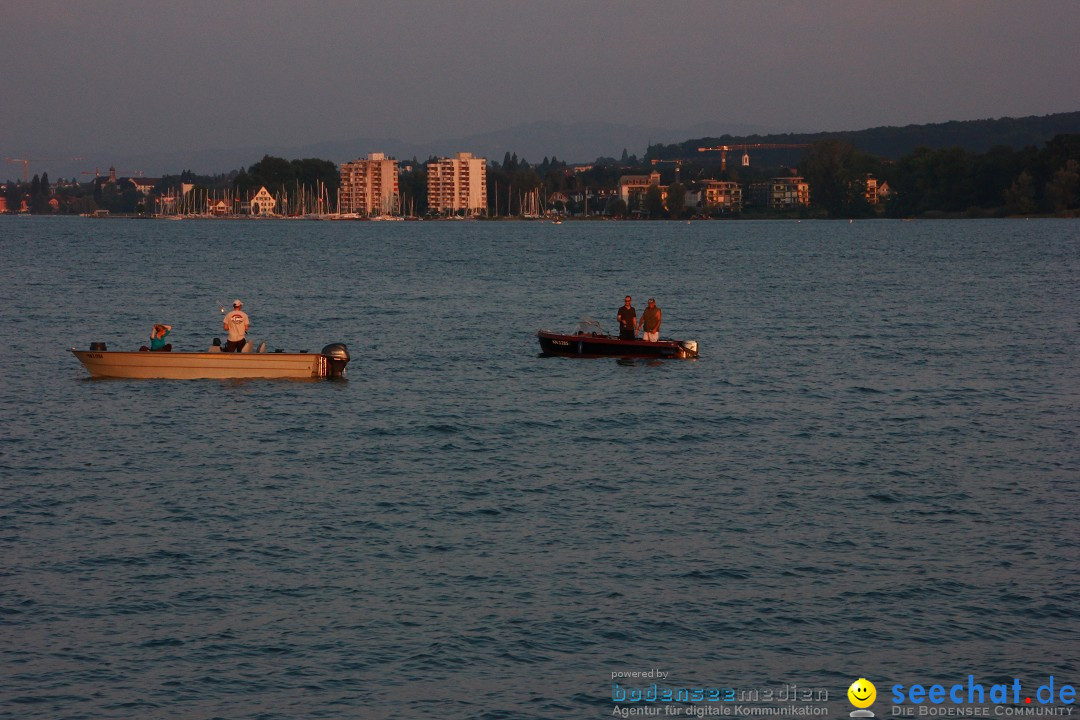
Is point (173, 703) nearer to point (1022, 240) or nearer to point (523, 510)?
point (523, 510)

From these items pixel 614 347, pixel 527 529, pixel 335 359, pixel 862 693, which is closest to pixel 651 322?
pixel 614 347

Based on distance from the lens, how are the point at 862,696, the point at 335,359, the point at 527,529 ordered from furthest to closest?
1. the point at 335,359
2. the point at 527,529
3. the point at 862,696

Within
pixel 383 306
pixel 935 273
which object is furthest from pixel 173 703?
pixel 935 273

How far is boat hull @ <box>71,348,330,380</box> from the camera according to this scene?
1598 inches

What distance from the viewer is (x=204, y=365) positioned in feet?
133

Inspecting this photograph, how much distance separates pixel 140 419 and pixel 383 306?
3988 centimetres

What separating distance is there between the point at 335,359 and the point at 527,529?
19.0m

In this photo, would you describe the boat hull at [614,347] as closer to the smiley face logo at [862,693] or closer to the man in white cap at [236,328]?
the man in white cap at [236,328]

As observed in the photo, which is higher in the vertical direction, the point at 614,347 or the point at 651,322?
the point at 651,322

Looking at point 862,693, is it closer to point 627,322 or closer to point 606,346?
point 627,322

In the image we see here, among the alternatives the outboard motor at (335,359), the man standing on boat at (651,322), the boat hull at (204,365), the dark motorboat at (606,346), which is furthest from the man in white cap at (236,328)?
the man standing on boat at (651,322)

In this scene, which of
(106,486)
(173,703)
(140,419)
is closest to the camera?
(173,703)

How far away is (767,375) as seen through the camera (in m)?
45.5

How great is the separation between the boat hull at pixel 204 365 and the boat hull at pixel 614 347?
33.7ft
